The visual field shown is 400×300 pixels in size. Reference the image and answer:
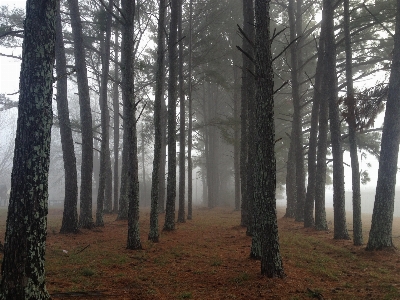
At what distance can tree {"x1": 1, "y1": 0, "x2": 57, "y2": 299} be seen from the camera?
13.9 feet

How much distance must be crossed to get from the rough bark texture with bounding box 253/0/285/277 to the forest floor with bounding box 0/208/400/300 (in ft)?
1.38

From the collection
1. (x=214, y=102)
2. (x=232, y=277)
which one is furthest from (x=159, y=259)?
(x=214, y=102)

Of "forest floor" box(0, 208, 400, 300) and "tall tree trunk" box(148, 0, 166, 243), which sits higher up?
"tall tree trunk" box(148, 0, 166, 243)

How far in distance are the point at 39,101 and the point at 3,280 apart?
2357 mm

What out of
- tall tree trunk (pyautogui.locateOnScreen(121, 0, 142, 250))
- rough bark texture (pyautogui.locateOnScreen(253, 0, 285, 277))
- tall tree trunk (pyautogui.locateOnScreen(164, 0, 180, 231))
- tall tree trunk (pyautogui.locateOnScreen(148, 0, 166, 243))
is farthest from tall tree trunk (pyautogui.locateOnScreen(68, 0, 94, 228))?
rough bark texture (pyautogui.locateOnScreen(253, 0, 285, 277))

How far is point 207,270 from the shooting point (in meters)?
7.32

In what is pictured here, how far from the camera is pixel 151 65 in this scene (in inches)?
808

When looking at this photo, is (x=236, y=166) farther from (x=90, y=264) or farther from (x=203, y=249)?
(x=90, y=264)

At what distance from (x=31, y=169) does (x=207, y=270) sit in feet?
14.8

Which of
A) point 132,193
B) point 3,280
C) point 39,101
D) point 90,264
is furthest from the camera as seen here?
point 132,193

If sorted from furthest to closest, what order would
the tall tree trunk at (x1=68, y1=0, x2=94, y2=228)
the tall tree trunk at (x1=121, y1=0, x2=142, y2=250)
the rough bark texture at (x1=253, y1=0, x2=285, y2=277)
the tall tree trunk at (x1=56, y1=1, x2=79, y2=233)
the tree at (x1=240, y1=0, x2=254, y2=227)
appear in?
the tall tree trunk at (x1=68, y1=0, x2=94, y2=228) < the tall tree trunk at (x1=56, y1=1, x2=79, y2=233) < the tree at (x1=240, y1=0, x2=254, y2=227) < the tall tree trunk at (x1=121, y1=0, x2=142, y2=250) < the rough bark texture at (x1=253, y1=0, x2=285, y2=277)

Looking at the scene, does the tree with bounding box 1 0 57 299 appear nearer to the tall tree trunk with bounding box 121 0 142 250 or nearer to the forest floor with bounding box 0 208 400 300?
the forest floor with bounding box 0 208 400 300

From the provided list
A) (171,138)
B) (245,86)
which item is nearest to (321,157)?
(245,86)

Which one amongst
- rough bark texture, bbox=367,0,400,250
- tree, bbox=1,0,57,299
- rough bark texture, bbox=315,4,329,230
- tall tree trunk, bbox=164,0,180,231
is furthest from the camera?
rough bark texture, bbox=315,4,329,230
